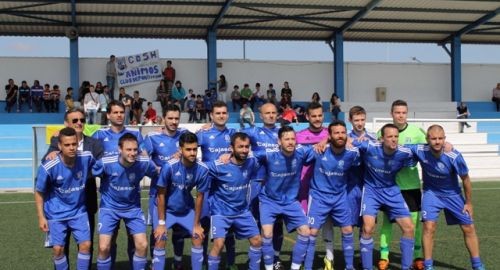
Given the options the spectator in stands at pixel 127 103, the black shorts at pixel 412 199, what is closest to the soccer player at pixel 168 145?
the black shorts at pixel 412 199

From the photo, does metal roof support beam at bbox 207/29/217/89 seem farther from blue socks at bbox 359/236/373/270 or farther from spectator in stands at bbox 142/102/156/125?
blue socks at bbox 359/236/373/270

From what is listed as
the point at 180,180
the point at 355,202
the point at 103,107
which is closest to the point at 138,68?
the point at 103,107

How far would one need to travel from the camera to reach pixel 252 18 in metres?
23.6

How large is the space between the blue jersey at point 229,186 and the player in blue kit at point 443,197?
181 centimetres

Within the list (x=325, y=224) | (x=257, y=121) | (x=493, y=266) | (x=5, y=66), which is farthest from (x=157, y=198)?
(x=5, y=66)

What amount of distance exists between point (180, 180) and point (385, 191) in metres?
2.14

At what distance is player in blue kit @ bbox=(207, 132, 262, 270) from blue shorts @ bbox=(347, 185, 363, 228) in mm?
1138

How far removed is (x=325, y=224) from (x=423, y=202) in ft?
3.44

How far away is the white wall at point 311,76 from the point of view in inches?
951

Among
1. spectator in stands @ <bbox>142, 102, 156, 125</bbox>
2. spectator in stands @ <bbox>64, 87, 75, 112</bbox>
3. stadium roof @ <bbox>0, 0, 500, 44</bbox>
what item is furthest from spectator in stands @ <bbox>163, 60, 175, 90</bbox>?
spectator in stands @ <bbox>64, 87, 75, 112</bbox>

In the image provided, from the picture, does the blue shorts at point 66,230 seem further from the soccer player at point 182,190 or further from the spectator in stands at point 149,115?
the spectator in stands at point 149,115

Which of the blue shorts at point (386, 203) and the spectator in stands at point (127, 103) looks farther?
the spectator in stands at point (127, 103)

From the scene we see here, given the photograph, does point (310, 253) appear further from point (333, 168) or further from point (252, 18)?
point (252, 18)

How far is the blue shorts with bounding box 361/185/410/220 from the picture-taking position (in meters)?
6.52
